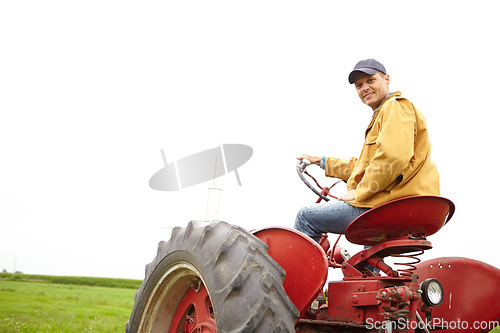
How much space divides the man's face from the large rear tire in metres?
1.53

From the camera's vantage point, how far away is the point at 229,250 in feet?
6.51

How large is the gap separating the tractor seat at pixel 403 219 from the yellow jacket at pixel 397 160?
191mm

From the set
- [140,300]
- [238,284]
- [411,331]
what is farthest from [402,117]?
[140,300]

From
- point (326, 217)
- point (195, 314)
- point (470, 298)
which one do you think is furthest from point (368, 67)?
point (195, 314)

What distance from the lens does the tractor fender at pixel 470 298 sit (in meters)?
2.80

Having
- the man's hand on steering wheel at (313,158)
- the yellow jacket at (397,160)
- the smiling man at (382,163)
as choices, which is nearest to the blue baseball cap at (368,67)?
the smiling man at (382,163)

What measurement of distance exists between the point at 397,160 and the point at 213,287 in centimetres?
126

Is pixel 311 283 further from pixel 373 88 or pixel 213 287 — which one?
pixel 373 88

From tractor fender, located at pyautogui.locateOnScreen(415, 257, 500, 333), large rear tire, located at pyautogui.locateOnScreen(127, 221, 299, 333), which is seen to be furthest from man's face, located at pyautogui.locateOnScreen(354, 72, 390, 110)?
large rear tire, located at pyautogui.locateOnScreen(127, 221, 299, 333)

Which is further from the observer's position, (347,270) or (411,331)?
(347,270)

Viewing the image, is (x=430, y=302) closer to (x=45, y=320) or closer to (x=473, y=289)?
(x=473, y=289)

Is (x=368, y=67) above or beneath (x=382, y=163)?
above

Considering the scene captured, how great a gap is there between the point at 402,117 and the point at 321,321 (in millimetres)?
1297

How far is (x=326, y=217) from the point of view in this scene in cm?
276
